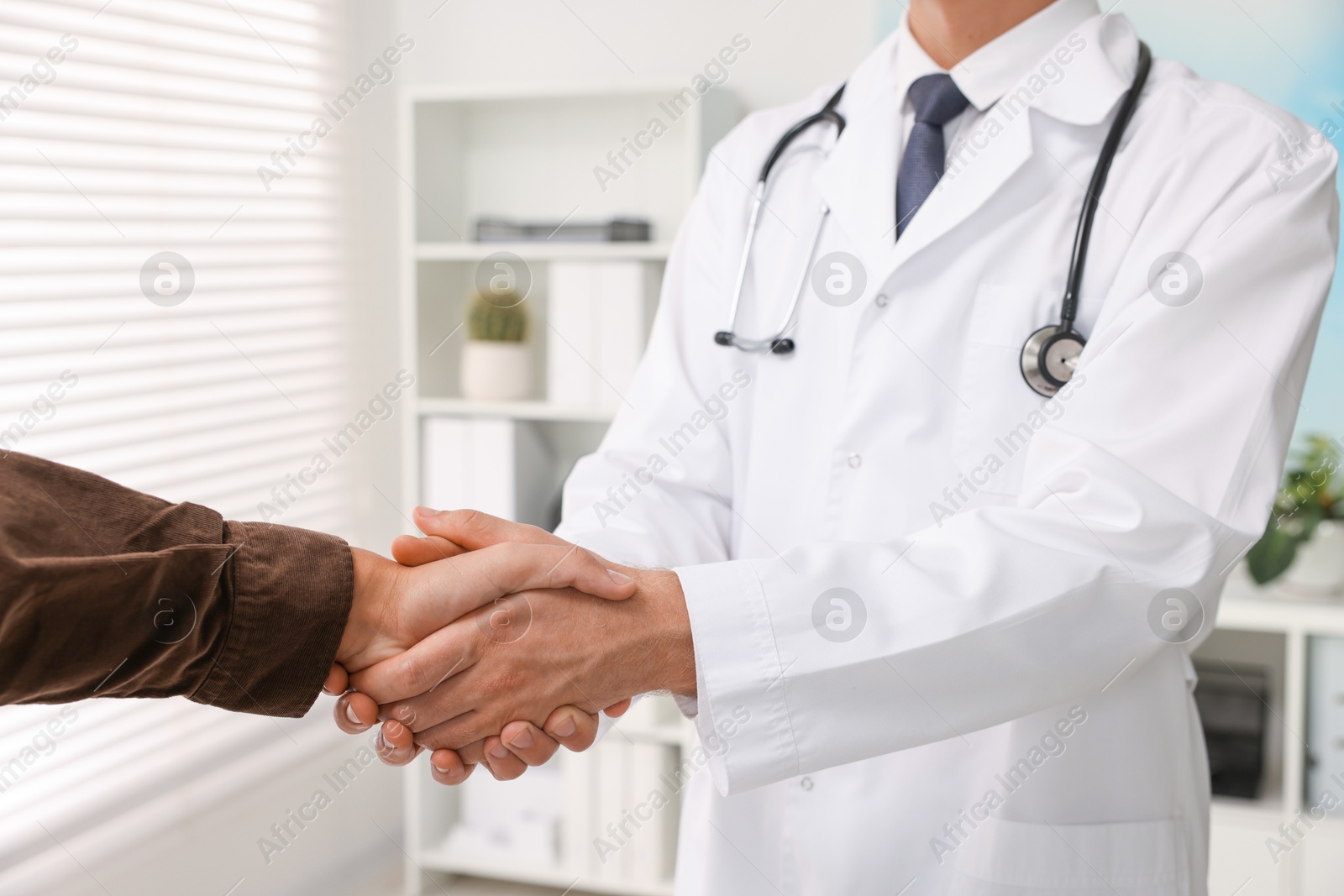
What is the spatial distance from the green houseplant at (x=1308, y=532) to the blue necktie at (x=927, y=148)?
106cm

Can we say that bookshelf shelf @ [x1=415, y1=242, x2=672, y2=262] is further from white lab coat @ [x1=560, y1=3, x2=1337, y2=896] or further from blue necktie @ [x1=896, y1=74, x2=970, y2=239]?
blue necktie @ [x1=896, y1=74, x2=970, y2=239]

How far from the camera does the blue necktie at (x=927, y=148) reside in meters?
1.15

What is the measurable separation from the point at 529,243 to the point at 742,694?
5.01ft

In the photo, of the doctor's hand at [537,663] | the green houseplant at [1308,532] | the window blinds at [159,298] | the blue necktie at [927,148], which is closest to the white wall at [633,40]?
the window blinds at [159,298]

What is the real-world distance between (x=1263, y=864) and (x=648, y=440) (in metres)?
1.38

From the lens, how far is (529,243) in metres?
2.21

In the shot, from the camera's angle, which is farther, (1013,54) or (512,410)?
(512,410)

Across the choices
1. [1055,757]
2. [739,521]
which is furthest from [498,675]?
[1055,757]

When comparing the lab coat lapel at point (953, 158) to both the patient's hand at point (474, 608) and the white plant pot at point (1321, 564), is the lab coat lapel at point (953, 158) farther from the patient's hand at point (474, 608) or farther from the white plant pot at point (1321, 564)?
the white plant pot at point (1321, 564)

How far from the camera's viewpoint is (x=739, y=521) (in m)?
1.23

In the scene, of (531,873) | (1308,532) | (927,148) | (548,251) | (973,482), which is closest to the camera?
(973,482)

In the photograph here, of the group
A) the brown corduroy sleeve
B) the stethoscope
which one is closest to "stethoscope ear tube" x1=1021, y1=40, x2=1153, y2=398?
the stethoscope

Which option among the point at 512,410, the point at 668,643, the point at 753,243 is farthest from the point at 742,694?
the point at 512,410

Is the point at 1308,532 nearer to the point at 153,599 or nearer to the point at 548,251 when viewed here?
the point at 548,251
